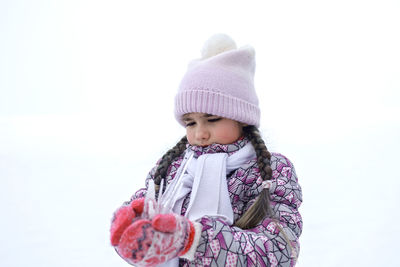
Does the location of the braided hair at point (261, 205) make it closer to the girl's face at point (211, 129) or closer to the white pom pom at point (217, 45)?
the girl's face at point (211, 129)

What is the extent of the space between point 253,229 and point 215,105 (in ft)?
1.19

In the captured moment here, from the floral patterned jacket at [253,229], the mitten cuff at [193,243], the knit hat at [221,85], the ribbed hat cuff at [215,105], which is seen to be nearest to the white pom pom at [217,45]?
the knit hat at [221,85]

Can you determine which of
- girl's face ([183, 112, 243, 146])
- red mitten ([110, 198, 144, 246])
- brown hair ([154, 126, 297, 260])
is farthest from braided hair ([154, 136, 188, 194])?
red mitten ([110, 198, 144, 246])

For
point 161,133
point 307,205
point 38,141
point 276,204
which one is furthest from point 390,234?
point 38,141

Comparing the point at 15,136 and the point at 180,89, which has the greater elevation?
the point at 15,136

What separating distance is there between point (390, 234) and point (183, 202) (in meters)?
1.85

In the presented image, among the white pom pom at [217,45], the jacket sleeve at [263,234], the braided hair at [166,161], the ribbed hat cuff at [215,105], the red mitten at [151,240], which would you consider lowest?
the red mitten at [151,240]

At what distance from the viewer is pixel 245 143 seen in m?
1.13

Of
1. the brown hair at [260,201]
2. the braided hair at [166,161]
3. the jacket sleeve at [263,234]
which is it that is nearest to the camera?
the jacket sleeve at [263,234]

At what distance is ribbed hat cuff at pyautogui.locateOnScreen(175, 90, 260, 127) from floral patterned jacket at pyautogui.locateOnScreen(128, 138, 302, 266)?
Answer: 10cm

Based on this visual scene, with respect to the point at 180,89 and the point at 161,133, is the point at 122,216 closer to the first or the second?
the point at 180,89

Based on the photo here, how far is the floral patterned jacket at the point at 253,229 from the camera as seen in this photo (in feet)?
2.71

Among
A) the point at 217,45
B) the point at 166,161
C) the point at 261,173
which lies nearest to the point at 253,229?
the point at 261,173

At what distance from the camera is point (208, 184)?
40.5 inches
